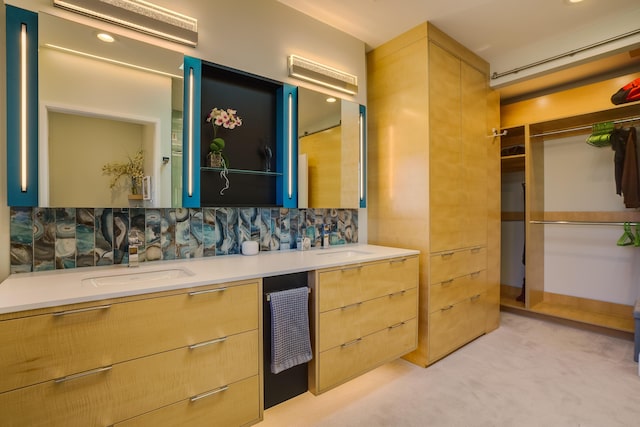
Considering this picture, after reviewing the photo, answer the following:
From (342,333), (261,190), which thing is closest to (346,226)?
(261,190)

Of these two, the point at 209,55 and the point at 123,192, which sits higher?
the point at 209,55

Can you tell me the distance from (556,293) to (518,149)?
1786mm

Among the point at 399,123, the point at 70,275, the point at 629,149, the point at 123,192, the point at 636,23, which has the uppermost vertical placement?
the point at 636,23

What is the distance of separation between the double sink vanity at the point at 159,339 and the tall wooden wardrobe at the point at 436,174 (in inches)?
31.6

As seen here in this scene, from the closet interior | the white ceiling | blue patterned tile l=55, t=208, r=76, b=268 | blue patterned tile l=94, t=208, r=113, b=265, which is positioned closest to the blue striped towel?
blue patterned tile l=94, t=208, r=113, b=265

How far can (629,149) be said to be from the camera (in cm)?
281

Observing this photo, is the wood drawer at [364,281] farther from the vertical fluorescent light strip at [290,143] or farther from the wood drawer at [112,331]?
the vertical fluorescent light strip at [290,143]

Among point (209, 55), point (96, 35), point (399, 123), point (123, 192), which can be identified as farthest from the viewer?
point (399, 123)

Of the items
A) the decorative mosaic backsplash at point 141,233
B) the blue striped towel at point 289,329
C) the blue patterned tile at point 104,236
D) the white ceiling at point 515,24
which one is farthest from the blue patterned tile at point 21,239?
the white ceiling at point 515,24

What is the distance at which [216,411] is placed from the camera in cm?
147

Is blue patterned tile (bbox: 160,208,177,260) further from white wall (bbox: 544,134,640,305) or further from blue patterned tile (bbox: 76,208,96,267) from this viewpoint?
white wall (bbox: 544,134,640,305)

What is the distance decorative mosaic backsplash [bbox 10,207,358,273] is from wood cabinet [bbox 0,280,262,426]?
66cm

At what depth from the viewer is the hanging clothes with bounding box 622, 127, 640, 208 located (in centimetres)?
278

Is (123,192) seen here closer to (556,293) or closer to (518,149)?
(518,149)
